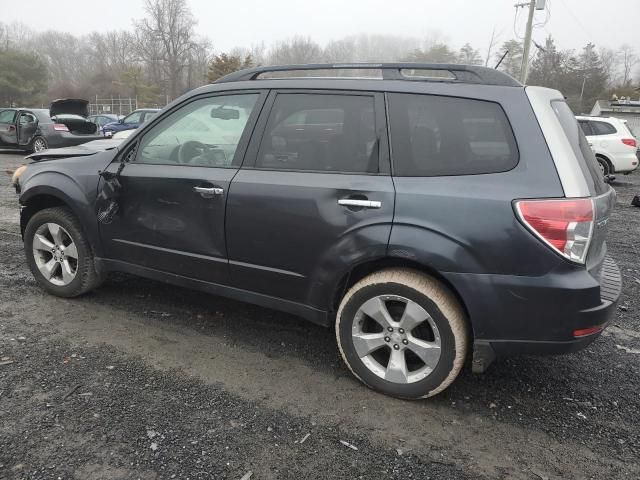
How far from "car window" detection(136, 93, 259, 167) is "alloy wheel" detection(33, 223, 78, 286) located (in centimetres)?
101

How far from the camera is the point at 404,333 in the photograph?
2.78 meters

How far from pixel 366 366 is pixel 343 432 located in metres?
0.45

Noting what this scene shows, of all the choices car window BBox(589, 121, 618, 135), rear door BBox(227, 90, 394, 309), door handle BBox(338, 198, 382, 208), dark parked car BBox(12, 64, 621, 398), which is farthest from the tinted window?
car window BBox(589, 121, 618, 135)

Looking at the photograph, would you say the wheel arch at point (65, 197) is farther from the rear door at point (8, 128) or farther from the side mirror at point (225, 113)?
the rear door at point (8, 128)

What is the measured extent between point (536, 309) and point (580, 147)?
3.07 feet

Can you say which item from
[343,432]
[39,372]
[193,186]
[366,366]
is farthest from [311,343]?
[39,372]

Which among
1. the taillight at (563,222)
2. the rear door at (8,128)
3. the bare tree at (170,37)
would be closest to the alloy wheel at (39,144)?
the rear door at (8,128)

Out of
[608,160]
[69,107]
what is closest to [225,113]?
[608,160]

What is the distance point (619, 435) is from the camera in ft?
8.46

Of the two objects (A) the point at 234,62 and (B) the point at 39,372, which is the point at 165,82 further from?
(B) the point at 39,372

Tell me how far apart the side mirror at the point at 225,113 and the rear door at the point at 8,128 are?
48.7ft

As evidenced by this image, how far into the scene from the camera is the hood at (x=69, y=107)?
52.8 ft

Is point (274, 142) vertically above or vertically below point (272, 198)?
above

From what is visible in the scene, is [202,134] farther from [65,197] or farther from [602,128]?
[602,128]
